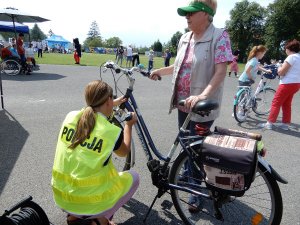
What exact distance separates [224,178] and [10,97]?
7.19 metres

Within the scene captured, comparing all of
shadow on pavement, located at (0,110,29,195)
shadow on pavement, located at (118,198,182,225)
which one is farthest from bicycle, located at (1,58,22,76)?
shadow on pavement, located at (118,198,182,225)

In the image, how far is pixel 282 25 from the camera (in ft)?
177

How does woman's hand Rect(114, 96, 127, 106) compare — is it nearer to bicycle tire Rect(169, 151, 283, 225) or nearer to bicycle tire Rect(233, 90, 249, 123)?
bicycle tire Rect(169, 151, 283, 225)

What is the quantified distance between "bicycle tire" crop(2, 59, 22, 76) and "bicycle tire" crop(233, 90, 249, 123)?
955 cm

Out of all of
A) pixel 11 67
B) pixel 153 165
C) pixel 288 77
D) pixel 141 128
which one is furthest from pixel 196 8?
pixel 11 67

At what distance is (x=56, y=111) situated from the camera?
6797 mm

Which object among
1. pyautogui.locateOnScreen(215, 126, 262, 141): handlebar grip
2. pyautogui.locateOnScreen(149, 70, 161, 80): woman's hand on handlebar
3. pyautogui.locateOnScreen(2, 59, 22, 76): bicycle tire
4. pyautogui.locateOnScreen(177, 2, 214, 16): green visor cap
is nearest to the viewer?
pyautogui.locateOnScreen(215, 126, 262, 141): handlebar grip

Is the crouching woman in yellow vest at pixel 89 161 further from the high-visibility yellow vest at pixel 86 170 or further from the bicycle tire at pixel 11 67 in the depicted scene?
the bicycle tire at pixel 11 67

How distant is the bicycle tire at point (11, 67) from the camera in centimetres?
1225

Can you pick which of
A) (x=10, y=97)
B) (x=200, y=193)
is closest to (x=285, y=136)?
(x=200, y=193)

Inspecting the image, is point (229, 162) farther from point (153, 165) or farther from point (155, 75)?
point (155, 75)

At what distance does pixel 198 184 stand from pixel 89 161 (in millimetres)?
1144

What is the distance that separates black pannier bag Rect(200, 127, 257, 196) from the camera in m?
2.14

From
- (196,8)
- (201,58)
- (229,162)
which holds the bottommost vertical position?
(229,162)
